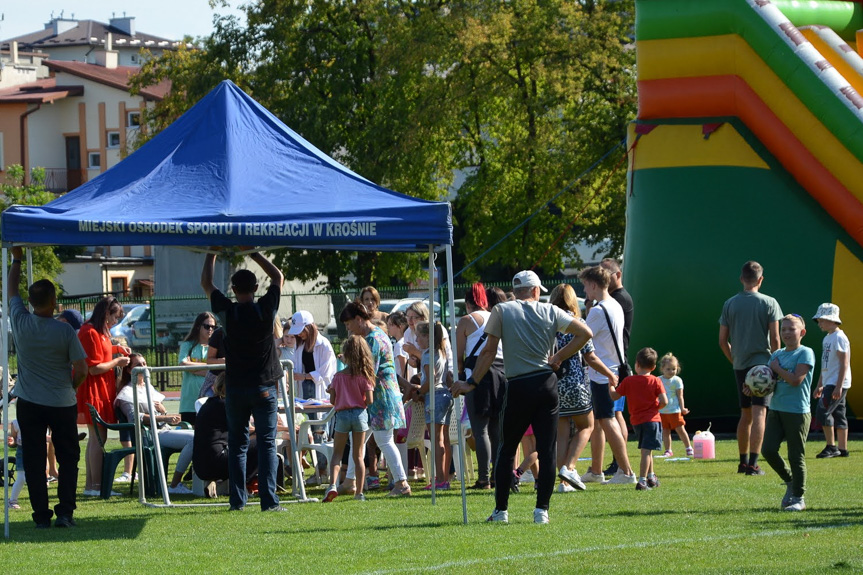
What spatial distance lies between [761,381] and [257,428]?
11.7 ft

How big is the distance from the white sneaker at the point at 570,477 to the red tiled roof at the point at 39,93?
54426 millimetres

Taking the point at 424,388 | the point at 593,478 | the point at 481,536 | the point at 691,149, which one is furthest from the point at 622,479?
the point at 691,149

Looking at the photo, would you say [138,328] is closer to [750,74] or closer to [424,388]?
[750,74]

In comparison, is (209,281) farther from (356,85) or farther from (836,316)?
(356,85)

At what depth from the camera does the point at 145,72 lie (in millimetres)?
39219

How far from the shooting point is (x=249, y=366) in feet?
30.5

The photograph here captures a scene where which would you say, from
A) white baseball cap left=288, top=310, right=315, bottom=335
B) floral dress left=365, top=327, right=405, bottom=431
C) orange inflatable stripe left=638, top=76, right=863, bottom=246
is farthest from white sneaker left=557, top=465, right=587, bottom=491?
orange inflatable stripe left=638, top=76, right=863, bottom=246

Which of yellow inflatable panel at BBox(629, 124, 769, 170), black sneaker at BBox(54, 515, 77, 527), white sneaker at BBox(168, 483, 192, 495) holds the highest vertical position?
yellow inflatable panel at BBox(629, 124, 769, 170)

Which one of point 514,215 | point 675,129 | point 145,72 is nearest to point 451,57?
point 514,215

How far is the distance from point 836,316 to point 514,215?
2120 cm

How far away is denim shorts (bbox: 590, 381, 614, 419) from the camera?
10.7 m

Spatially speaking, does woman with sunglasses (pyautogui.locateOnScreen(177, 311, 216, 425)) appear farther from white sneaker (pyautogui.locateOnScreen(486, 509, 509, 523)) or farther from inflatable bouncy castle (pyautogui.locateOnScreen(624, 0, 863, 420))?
inflatable bouncy castle (pyautogui.locateOnScreen(624, 0, 863, 420))

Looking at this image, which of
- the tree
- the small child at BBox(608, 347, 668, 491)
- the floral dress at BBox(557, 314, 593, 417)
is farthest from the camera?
the tree

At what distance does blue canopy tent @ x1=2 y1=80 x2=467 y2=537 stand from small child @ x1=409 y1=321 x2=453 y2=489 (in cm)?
144
